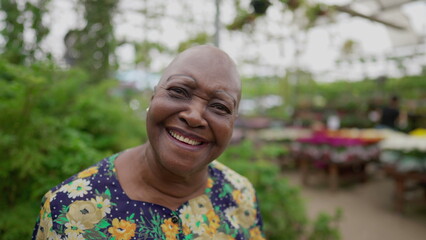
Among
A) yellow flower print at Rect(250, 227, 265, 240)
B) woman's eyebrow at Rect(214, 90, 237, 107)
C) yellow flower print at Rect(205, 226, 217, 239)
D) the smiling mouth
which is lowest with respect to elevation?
yellow flower print at Rect(250, 227, 265, 240)

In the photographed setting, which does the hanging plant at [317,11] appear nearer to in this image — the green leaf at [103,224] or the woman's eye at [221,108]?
the woman's eye at [221,108]

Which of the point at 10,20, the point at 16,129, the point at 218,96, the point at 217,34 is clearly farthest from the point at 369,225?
the point at 10,20

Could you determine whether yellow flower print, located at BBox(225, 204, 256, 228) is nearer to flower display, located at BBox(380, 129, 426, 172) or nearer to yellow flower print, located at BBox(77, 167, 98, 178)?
yellow flower print, located at BBox(77, 167, 98, 178)

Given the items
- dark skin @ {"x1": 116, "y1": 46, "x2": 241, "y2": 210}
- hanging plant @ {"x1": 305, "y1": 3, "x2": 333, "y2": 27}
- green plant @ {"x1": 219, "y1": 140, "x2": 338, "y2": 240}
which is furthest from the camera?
hanging plant @ {"x1": 305, "y1": 3, "x2": 333, "y2": 27}

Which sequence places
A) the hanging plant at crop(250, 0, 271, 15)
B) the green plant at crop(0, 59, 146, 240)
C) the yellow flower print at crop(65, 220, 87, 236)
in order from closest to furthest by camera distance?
the yellow flower print at crop(65, 220, 87, 236), the green plant at crop(0, 59, 146, 240), the hanging plant at crop(250, 0, 271, 15)

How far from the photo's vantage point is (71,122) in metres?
2.12

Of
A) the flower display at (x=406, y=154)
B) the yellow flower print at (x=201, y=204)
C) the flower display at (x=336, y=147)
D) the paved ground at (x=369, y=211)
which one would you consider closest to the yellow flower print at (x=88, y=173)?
the yellow flower print at (x=201, y=204)

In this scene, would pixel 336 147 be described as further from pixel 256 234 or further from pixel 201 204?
pixel 201 204

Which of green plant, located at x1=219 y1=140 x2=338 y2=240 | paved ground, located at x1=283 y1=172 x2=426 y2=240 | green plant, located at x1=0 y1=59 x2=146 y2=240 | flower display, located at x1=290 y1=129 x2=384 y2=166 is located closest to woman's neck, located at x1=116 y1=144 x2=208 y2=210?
green plant, located at x1=0 y1=59 x2=146 y2=240

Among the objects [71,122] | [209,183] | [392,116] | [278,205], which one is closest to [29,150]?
[71,122]

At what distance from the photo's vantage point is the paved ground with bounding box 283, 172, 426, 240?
12.7 ft

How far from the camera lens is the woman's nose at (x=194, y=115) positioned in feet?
3.49

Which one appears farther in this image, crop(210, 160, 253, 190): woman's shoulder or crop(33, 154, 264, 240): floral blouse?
crop(210, 160, 253, 190): woman's shoulder

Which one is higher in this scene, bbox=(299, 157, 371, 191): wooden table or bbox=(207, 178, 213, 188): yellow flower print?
bbox=(207, 178, 213, 188): yellow flower print
